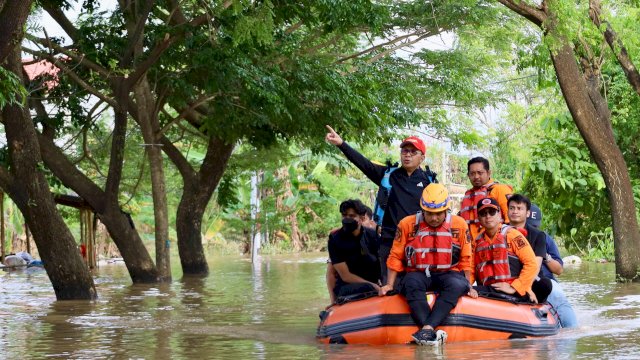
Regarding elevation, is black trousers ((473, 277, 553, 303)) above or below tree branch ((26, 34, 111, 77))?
below

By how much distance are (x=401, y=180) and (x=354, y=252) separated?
129 centimetres

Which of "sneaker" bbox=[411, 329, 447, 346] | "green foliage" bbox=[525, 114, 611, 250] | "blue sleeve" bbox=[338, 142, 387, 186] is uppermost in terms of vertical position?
"green foliage" bbox=[525, 114, 611, 250]

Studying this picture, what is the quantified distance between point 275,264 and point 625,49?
15.7 meters

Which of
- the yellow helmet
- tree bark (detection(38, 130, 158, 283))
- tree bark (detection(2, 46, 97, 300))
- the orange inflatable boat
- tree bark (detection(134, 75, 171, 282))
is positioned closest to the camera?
the yellow helmet

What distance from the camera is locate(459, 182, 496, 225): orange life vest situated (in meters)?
12.3

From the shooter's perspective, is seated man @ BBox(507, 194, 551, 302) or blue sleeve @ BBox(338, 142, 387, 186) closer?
blue sleeve @ BBox(338, 142, 387, 186)

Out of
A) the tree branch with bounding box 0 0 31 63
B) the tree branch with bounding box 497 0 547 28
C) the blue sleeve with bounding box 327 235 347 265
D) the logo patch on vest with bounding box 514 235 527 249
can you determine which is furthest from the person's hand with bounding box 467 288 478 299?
the tree branch with bounding box 497 0 547 28

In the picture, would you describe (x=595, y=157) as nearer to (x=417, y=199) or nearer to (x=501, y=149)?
(x=417, y=199)

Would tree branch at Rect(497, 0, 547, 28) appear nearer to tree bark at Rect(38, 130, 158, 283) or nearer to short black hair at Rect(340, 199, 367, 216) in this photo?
short black hair at Rect(340, 199, 367, 216)

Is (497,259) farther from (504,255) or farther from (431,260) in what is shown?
(431,260)

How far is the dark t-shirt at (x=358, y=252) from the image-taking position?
40.6 ft

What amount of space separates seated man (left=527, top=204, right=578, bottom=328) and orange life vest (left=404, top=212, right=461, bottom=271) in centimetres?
188

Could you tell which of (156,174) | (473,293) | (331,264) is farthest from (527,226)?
(156,174)

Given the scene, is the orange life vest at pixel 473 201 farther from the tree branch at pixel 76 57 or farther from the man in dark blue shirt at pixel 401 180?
the tree branch at pixel 76 57
